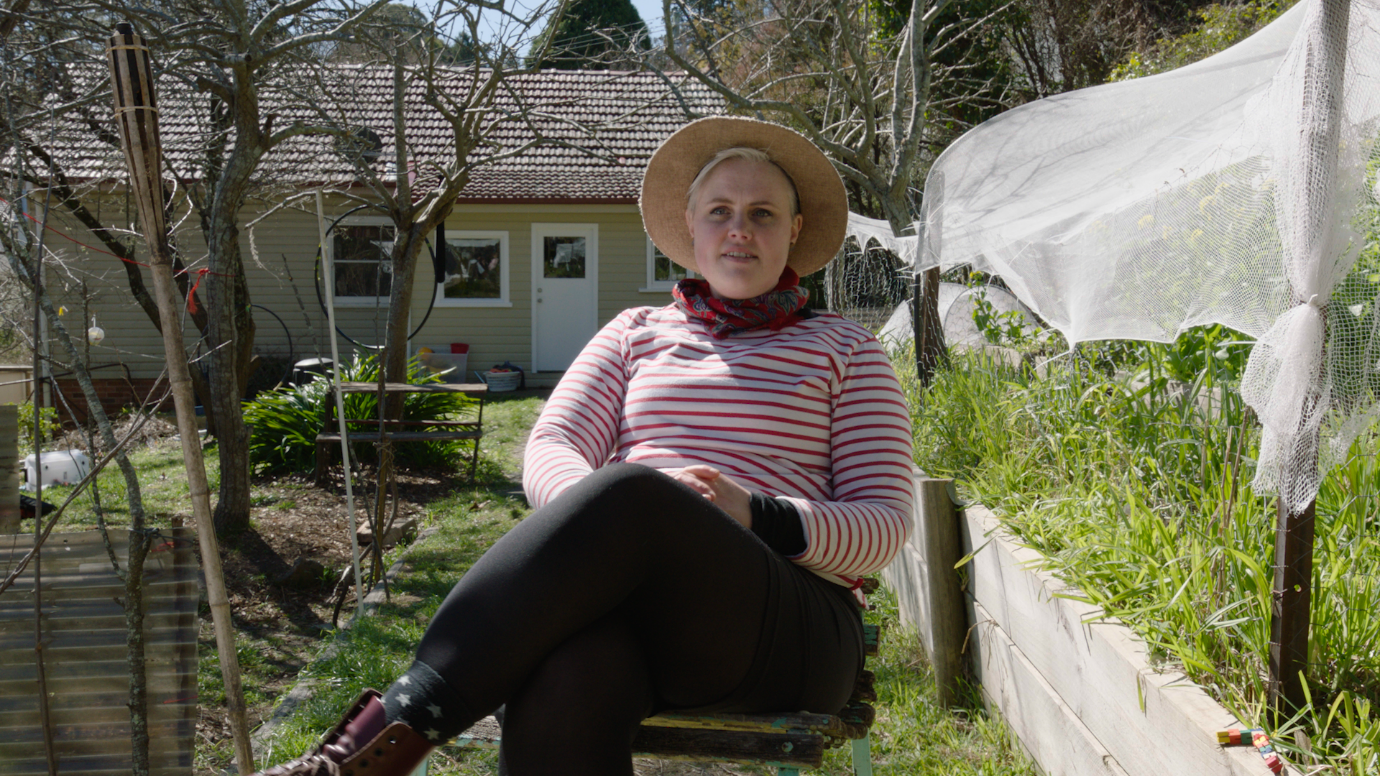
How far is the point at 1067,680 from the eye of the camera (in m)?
2.06

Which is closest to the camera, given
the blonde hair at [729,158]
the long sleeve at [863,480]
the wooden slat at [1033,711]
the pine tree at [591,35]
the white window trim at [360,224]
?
the long sleeve at [863,480]

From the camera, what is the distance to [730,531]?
4.85ft

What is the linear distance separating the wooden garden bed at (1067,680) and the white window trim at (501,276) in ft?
33.9

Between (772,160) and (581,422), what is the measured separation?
2.42 ft

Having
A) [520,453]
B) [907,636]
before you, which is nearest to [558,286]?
[520,453]

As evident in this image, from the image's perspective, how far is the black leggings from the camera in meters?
1.36

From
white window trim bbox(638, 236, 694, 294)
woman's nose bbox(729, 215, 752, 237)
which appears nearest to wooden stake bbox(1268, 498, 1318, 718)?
woman's nose bbox(729, 215, 752, 237)

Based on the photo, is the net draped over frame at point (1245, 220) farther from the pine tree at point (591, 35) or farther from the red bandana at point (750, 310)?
the pine tree at point (591, 35)

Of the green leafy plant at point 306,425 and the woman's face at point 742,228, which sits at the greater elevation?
the woman's face at point 742,228

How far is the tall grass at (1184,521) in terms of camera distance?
1.50m

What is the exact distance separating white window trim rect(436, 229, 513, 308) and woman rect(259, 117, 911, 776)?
10.7m

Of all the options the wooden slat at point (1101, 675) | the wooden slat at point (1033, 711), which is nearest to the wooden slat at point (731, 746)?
the wooden slat at point (1101, 675)

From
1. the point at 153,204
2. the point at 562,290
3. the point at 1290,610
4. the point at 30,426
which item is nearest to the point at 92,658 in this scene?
the point at 153,204

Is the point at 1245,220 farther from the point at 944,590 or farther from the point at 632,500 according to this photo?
the point at 944,590
